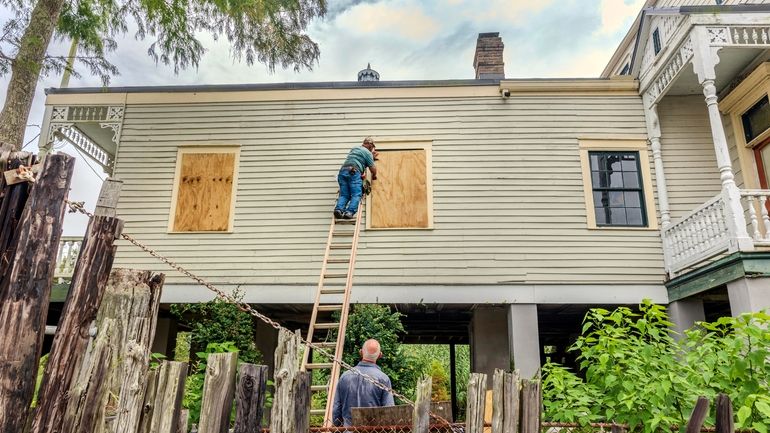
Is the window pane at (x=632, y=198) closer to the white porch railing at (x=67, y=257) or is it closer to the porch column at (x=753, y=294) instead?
the porch column at (x=753, y=294)

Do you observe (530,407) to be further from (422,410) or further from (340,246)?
(340,246)

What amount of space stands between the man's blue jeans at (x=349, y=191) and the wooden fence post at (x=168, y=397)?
580cm

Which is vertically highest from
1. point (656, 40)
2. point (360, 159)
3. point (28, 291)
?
point (656, 40)

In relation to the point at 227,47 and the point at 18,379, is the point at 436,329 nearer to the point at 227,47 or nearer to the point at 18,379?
the point at 227,47

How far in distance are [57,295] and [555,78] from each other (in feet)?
31.1

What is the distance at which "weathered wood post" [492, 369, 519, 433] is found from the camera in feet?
8.39

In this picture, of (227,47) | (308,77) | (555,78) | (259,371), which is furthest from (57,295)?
(555,78)

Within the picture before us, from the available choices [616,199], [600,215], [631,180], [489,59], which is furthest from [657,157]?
[489,59]

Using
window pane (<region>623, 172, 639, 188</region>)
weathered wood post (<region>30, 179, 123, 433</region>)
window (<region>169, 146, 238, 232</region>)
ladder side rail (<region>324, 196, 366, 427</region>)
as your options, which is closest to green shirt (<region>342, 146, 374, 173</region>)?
ladder side rail (<region>324, 196, 366, 427</region>)

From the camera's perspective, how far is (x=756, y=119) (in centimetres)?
835

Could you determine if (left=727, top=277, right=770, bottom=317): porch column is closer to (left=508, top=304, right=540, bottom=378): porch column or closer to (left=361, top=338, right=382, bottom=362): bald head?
(left=508, top=304, right=540, bottom=378): porch column

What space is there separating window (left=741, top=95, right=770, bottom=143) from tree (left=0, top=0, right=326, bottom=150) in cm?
773

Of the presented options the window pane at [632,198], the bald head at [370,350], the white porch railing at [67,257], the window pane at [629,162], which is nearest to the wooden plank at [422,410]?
the bald head at [370,350]

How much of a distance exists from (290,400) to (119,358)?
4.10 ft
